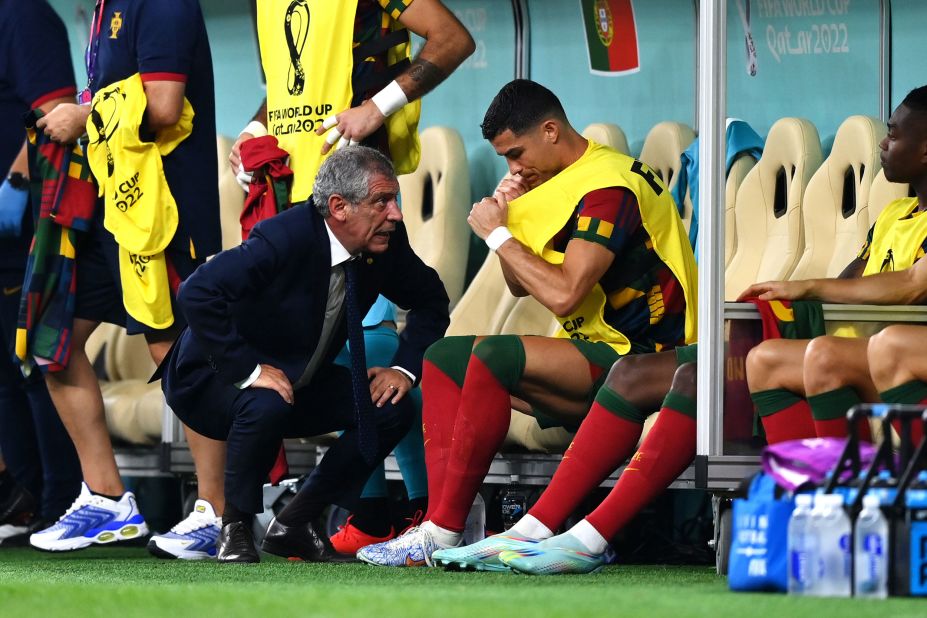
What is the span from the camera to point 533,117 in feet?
14.8

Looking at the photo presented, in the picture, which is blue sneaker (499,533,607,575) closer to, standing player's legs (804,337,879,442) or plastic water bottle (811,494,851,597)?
standing player's legs (804,337,879,442)

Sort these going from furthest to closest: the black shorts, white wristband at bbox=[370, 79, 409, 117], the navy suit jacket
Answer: the black shorts → white wristband at bbox=[370, 79, 409, 117] → the navy suit jacket

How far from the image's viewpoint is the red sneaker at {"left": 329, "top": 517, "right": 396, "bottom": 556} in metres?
4.85

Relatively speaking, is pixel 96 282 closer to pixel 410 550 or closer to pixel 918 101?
pixel 410 550

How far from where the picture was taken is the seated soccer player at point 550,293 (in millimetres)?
4230

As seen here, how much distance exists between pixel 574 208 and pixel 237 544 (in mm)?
1205

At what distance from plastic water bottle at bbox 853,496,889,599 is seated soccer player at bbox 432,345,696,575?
101cm

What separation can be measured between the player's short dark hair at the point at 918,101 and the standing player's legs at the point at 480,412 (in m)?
1.03

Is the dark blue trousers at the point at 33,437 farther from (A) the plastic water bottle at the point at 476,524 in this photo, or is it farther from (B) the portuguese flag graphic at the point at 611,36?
(B) the portuguese flag graphic at the point at 611,36

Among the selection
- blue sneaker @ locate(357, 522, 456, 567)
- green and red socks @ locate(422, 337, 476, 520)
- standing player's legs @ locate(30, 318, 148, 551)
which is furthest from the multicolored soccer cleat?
standing player's legs @ locate(30, 318, 148, 551)

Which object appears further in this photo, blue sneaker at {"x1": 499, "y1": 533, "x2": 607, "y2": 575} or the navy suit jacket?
the navy suit jacket

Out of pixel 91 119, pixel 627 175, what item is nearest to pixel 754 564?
pixel 627 175

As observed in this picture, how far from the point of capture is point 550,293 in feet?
14.0

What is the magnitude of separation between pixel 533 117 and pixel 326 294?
28.0 inches
